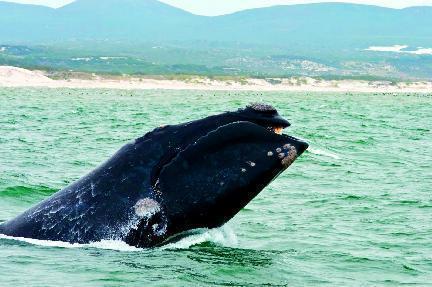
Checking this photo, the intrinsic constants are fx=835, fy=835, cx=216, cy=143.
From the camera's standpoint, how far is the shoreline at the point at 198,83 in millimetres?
83375

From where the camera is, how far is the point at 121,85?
9138 centimetres

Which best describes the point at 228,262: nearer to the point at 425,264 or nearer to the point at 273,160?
the point at 273,160

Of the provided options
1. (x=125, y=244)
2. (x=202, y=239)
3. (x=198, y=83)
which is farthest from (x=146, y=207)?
(x=198, y=83)

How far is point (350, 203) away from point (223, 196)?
6969 millimetres

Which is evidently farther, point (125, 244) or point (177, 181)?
point (125, 244)

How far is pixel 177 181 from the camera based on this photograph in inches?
274

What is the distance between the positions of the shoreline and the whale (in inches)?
2837

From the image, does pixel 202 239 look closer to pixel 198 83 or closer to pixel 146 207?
pixel 146 207

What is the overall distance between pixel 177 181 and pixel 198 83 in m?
93.5

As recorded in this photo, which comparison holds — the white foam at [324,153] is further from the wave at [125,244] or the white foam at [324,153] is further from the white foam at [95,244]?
the white foam at [95,244]

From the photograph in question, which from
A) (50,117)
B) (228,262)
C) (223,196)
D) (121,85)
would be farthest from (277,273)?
(121,85)

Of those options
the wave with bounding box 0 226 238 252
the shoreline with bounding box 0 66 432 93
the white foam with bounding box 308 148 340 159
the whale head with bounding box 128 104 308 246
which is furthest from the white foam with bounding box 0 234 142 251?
the shoreline with bounding box 0 66 432 93

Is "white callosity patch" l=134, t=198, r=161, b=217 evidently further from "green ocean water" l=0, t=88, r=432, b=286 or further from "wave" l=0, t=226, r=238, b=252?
"green ocean water" l=0, t=88, r=432, b=286

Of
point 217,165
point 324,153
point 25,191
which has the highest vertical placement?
point 217,165
